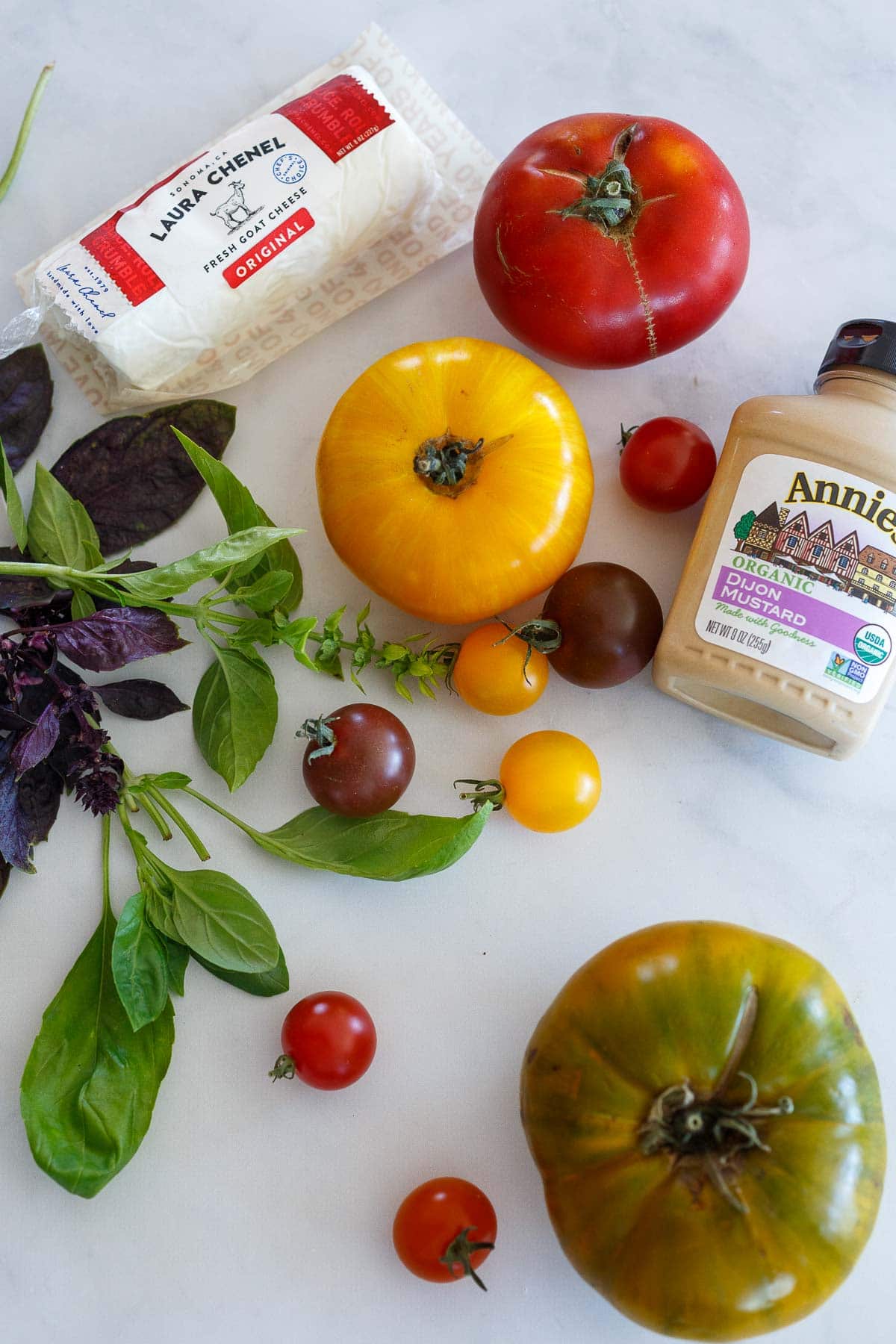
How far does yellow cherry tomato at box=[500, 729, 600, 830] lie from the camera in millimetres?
883

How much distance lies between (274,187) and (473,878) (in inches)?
25.7

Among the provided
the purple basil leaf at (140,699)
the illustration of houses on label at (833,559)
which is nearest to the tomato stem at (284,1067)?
the purple basil leaf at (140,699)

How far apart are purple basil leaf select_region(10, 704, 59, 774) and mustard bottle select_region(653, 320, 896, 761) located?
0.53 metres

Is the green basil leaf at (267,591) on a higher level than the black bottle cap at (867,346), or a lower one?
higher

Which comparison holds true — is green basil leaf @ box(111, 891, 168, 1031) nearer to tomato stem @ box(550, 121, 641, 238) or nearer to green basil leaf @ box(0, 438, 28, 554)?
green basil leaf @ box(0, 438, 28, 554)

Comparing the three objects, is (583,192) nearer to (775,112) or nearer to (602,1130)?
(775,112)

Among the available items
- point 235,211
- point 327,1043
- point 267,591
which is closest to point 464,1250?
point 327,1043

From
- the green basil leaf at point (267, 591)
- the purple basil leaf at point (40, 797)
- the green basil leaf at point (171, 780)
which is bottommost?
the green basil leaf at point (171, 780)

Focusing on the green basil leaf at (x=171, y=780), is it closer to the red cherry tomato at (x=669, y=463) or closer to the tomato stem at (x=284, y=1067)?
the tomato stem at (x=284, y=1067)

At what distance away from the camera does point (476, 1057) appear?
2.97 feet

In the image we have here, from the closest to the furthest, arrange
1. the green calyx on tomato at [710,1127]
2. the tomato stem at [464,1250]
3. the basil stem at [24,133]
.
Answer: the green calyx on tomato at [710,1127]
the tomato stem at [464,1250]
the basil stem at [24,133]

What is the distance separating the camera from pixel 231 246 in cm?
93

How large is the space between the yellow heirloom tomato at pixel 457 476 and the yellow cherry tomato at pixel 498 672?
0.13 feet

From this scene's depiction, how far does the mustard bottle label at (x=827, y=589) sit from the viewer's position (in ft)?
2.71
